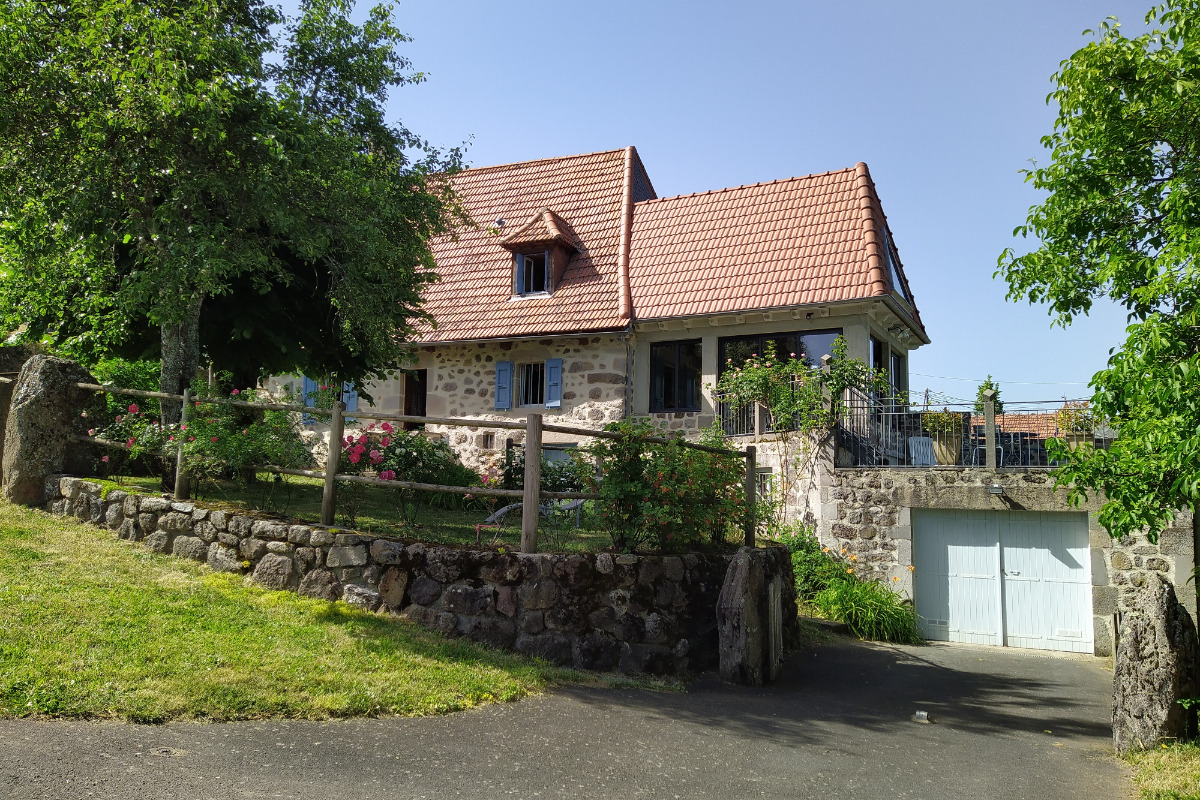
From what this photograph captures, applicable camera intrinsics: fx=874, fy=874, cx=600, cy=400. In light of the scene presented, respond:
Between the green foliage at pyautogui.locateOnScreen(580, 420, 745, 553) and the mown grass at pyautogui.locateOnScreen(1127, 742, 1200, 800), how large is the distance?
397 cm

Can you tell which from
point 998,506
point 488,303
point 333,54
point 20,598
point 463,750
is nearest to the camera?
point 463,750

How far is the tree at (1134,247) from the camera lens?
629 centimetres

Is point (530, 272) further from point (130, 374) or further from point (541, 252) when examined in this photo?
point (130, 374)

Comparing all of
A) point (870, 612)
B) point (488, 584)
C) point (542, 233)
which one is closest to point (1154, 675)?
point (488, 584)

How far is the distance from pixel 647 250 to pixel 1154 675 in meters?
12.5

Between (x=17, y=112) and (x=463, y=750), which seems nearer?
(x=463, y=750)

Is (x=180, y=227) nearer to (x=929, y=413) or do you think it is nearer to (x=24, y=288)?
(x=24, y=288)

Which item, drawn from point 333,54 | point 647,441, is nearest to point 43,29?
point 333,54

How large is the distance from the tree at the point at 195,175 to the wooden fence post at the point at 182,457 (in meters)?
0.90

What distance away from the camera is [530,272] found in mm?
17906

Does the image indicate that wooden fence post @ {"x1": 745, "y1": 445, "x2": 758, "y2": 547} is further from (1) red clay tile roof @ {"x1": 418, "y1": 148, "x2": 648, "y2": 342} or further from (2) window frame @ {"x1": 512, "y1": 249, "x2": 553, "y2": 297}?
(2) window frame @ {"x1": 512, "y1": 249, "x2": 553, "y2": 297}

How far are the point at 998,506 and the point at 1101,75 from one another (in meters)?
6.20

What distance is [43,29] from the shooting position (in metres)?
8.55

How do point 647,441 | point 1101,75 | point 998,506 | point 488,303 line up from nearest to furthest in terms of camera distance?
point 647,441
point 1101,75
point 998,506
point 488,303
